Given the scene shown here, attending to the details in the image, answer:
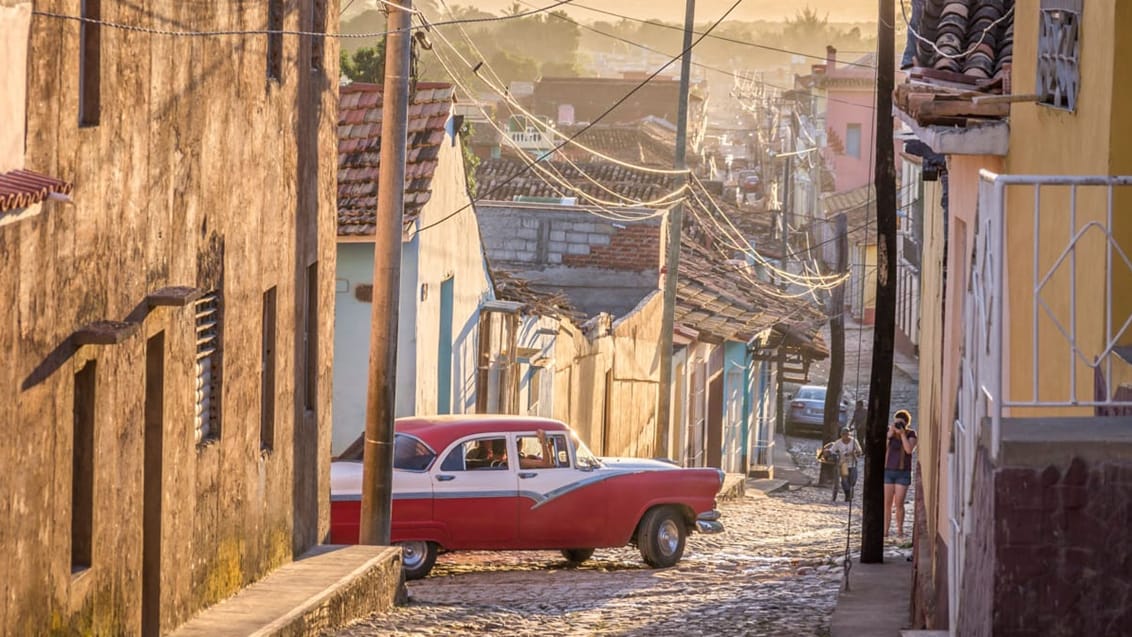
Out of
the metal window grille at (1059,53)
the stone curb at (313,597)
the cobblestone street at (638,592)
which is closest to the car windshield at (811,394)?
the cobblestone street at (638,592)

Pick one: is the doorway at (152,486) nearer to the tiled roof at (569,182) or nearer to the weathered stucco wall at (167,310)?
the weathered stucco wall at (167,310)

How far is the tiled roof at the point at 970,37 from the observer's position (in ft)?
36.5

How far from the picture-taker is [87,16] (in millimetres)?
9266

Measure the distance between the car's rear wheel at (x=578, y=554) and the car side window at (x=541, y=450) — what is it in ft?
4.24

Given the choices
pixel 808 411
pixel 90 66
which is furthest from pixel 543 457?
pixel 808 411

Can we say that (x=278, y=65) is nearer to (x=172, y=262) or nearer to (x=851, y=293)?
(x=172, y=262)

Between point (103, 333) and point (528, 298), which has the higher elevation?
point (528, 298)

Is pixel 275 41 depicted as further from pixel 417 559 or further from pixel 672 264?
pixel 672 264

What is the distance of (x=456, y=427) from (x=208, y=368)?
17.6 ft

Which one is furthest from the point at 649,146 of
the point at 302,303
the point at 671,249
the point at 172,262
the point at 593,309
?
the point at 172,262

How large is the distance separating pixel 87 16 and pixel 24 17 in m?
1.31

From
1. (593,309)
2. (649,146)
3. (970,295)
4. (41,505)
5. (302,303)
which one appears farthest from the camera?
(649,146)

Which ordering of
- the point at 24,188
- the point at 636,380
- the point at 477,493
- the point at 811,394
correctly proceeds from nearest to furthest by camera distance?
1. the point at 24,188
2. the point at 477,493
3. the point at 636,380
4. the point at 811,394

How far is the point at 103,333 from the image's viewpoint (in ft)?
30.1
